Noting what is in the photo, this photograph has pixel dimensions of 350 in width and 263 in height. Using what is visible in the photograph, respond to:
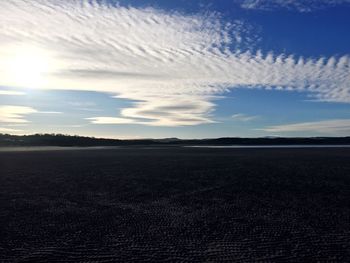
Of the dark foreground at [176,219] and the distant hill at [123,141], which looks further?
the distant hill at [123,141]

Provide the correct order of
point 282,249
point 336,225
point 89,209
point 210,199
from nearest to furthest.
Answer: point 282,249 < point 336,225 < point 89,209 < point 210,199

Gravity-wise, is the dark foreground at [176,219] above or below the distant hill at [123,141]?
below

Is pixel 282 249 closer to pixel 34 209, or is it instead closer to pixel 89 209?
pixel 89 209

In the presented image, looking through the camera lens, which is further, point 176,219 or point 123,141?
point 123,141

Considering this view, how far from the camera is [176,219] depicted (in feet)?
41.8

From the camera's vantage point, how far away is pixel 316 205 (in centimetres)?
1475

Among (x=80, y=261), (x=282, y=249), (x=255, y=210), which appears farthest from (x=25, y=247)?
(x=255, y=210)

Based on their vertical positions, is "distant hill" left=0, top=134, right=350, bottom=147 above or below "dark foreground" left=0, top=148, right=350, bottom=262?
above

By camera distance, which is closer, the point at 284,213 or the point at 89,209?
the point at 284,213

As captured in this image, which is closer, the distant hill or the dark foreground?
the dark foreground

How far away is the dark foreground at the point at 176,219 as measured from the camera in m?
9.30

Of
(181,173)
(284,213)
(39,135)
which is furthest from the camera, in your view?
(39,135)

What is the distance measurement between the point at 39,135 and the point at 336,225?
4357 inches

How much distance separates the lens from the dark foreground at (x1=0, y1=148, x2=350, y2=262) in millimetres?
9297
